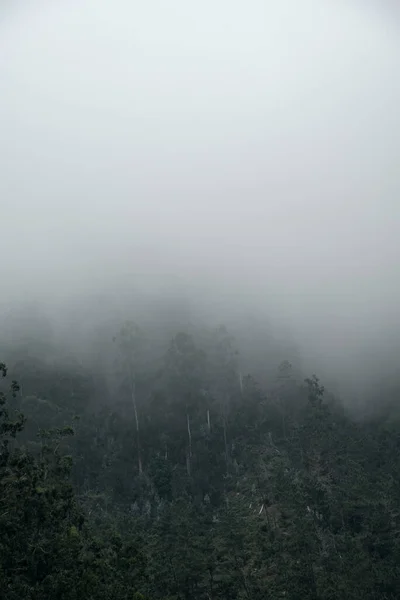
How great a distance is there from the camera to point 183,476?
245 ft

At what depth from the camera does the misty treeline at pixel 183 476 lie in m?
37.7

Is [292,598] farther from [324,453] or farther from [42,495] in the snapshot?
[324,453]

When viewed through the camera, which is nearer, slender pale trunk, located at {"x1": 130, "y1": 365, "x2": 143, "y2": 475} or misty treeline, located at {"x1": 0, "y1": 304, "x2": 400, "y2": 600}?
misty treeline, located at {"x1": 0, "y1": 304, "x2": 400, "y2": 600}

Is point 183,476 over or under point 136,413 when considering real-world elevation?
under

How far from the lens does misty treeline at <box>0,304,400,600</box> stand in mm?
Result: 37719

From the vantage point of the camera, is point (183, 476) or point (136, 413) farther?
point (136, 413)

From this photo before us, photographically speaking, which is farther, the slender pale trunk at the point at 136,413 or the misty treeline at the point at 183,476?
the slender pale trunk at the point at 136,413

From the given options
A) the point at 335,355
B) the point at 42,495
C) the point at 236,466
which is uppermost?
the point at 42,495

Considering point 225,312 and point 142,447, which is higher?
point 225,312

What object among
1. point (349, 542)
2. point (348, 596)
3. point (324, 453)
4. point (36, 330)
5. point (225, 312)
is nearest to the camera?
point (348, 596)

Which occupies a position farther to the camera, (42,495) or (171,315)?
(171,315)

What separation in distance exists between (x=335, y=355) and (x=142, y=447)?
43904mm

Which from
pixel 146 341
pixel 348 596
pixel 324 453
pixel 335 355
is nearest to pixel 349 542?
pixel 348 596

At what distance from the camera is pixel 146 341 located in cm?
9638
